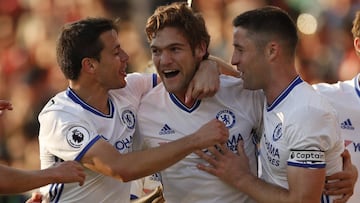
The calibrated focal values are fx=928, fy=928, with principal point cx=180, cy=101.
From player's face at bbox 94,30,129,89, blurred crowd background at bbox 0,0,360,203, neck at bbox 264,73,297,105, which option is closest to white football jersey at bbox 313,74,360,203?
neck at bbox 264,73,297,105

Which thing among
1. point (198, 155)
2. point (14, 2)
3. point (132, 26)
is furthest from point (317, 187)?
point (14, 2)

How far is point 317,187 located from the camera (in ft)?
14.9

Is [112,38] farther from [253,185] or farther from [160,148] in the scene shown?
[253,185]

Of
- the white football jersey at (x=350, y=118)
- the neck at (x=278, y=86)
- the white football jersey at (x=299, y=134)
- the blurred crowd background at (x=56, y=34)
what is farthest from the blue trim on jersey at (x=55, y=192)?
the blurred crowd background at (x=56, y=34)

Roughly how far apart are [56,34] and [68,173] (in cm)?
476

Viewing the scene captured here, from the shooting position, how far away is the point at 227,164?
4.89 metres

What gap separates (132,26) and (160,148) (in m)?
4.18

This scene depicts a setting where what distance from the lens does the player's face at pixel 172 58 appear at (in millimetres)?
5082

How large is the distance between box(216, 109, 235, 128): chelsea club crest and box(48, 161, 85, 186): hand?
2.92ft

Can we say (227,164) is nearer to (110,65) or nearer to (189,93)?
(189,93)

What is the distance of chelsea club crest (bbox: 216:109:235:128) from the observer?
5.09m

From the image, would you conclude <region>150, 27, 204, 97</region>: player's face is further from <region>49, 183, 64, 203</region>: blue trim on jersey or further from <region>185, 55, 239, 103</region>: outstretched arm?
<region>49, 183, 64, 203</region>: blue trim on jersey

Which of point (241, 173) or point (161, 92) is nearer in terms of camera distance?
point (241, 173)

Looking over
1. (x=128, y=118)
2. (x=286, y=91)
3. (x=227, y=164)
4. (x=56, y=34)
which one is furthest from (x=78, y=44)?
(x=56, y=34)
